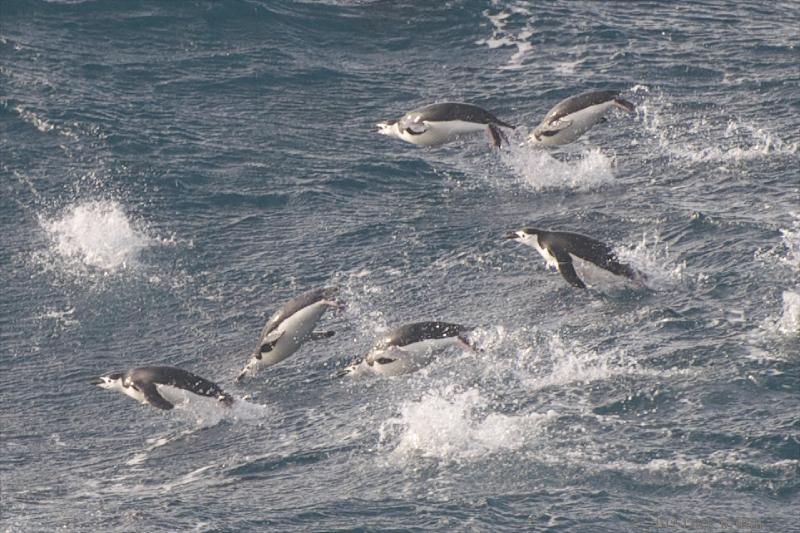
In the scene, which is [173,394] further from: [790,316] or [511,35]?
[511,35]

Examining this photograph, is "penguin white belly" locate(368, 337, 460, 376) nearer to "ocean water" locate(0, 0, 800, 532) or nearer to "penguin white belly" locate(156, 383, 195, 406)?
"ocean water" locate(0, 0, 800, 532)

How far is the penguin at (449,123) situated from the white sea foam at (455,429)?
5490 mm

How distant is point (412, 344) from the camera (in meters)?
16.2

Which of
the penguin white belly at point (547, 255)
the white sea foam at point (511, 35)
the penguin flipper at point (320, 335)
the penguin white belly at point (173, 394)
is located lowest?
the penguin white belly at point (173, 394)

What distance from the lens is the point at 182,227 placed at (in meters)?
21.5

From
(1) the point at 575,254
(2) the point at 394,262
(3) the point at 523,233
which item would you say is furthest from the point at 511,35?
(1) the point at 575,254

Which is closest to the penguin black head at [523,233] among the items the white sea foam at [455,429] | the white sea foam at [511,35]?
the white sea foam at [455,429]

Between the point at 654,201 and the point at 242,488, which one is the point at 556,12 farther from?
the point at 242,488

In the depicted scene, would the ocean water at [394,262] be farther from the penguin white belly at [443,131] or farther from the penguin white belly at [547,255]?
the penguin white belly at [443,131]

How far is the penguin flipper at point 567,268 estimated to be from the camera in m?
17.8

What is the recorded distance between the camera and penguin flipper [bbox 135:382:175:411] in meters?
16.1

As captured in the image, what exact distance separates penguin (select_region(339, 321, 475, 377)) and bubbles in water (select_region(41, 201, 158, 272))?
18.3 feet

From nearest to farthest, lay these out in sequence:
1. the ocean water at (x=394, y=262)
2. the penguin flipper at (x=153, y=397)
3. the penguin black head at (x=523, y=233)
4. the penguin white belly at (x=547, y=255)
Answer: the ocean water at (x=394, y=262) < the penguin flipper at (x=153, y=397) < the penguin white belly at (x=547, y=255) < the penguin black head at (x=523, y=233)

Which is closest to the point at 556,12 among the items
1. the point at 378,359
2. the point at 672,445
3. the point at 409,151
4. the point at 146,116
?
the point at 409,151
